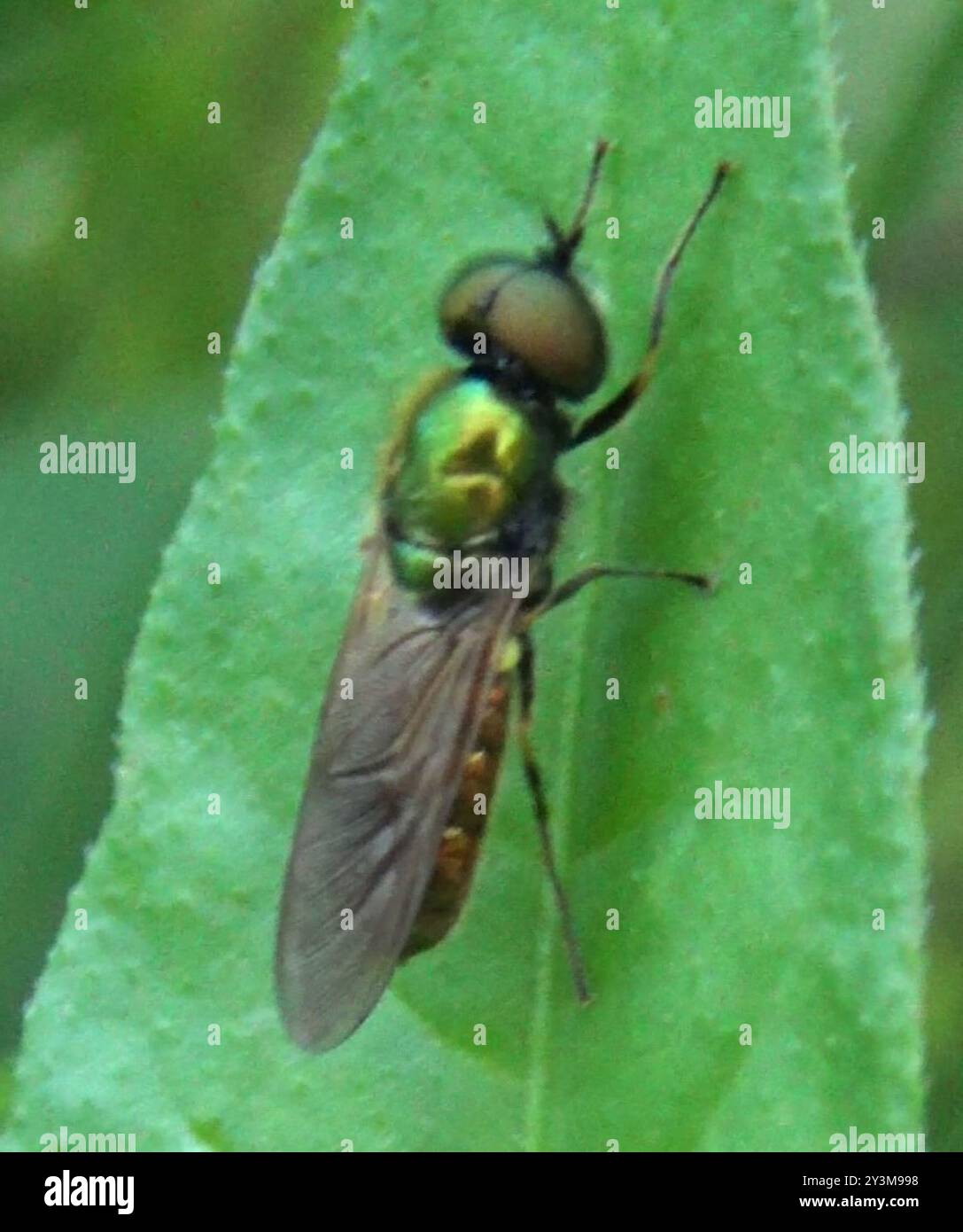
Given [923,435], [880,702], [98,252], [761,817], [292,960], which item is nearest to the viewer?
[880,702]

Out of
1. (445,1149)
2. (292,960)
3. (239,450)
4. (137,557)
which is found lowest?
(445,1149)

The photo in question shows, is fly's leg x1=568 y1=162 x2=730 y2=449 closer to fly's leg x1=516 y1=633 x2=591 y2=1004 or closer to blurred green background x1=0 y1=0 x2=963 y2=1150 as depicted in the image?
fly's leg x1=516 y1=633 x2=591 y2=1004

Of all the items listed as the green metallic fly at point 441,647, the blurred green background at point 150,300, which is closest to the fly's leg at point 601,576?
the green metallic fly at point 441,647

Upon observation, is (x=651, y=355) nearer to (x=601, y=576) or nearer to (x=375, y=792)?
(x=601, y=576)

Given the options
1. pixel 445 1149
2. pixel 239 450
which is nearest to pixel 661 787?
pixel 445 1149

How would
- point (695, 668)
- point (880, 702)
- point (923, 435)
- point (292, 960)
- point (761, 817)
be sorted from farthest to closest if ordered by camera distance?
1. point (923, 435)
2. point (292, 960)
3. point (695, 668)
4. point (761, 817)
5. point (880, 702)

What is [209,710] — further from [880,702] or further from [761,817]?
[880,702]

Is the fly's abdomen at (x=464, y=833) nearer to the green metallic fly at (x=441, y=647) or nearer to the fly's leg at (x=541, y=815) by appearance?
the green metallic fly at (x=441, y=647)
